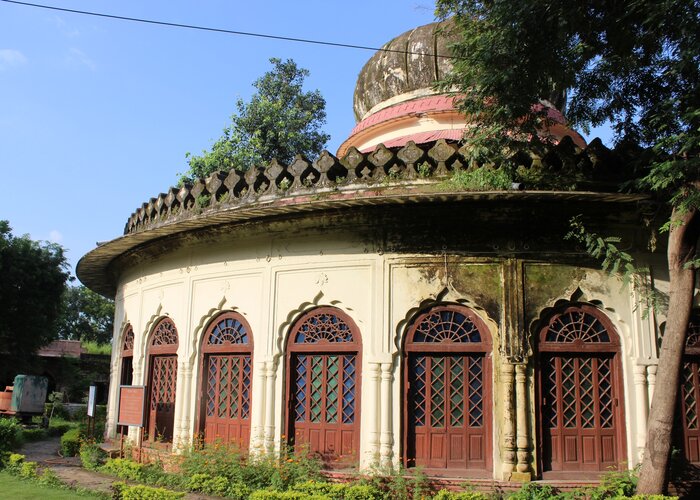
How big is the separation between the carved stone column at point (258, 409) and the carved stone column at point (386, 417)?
1.63 meters

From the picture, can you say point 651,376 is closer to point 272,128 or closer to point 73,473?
point 73,473

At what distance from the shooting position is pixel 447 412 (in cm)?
820

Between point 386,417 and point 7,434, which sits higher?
point 386,417

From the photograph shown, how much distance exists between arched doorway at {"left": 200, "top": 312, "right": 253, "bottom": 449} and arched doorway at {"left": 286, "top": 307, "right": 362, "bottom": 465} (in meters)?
0.75

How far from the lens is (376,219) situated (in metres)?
8.64

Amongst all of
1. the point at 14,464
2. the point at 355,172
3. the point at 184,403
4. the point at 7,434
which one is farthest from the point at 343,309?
the point at 7,434

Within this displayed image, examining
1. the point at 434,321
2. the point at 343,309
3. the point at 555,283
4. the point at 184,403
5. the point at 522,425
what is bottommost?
the point at 522,425

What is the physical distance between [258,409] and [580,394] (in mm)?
4053

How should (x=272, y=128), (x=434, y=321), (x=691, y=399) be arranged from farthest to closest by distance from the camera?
(x=272, y=128) → (x=434, y=321) → (x=691, y=399)

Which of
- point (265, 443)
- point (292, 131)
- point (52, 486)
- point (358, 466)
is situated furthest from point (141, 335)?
point (292, 131)

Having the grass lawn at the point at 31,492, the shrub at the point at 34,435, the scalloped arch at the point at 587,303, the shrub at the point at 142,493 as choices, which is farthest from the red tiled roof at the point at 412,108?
the shrub at the point at 34,435

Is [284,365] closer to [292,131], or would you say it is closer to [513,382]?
[513,382]

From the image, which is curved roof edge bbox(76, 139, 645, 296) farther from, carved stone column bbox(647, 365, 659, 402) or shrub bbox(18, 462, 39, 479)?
shrub bbox(18, 462, 39, 479)

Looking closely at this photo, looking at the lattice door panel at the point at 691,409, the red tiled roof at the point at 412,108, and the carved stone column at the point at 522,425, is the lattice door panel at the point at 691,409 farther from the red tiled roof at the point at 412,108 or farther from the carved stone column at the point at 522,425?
the red tiled roof at the point at 412,108
